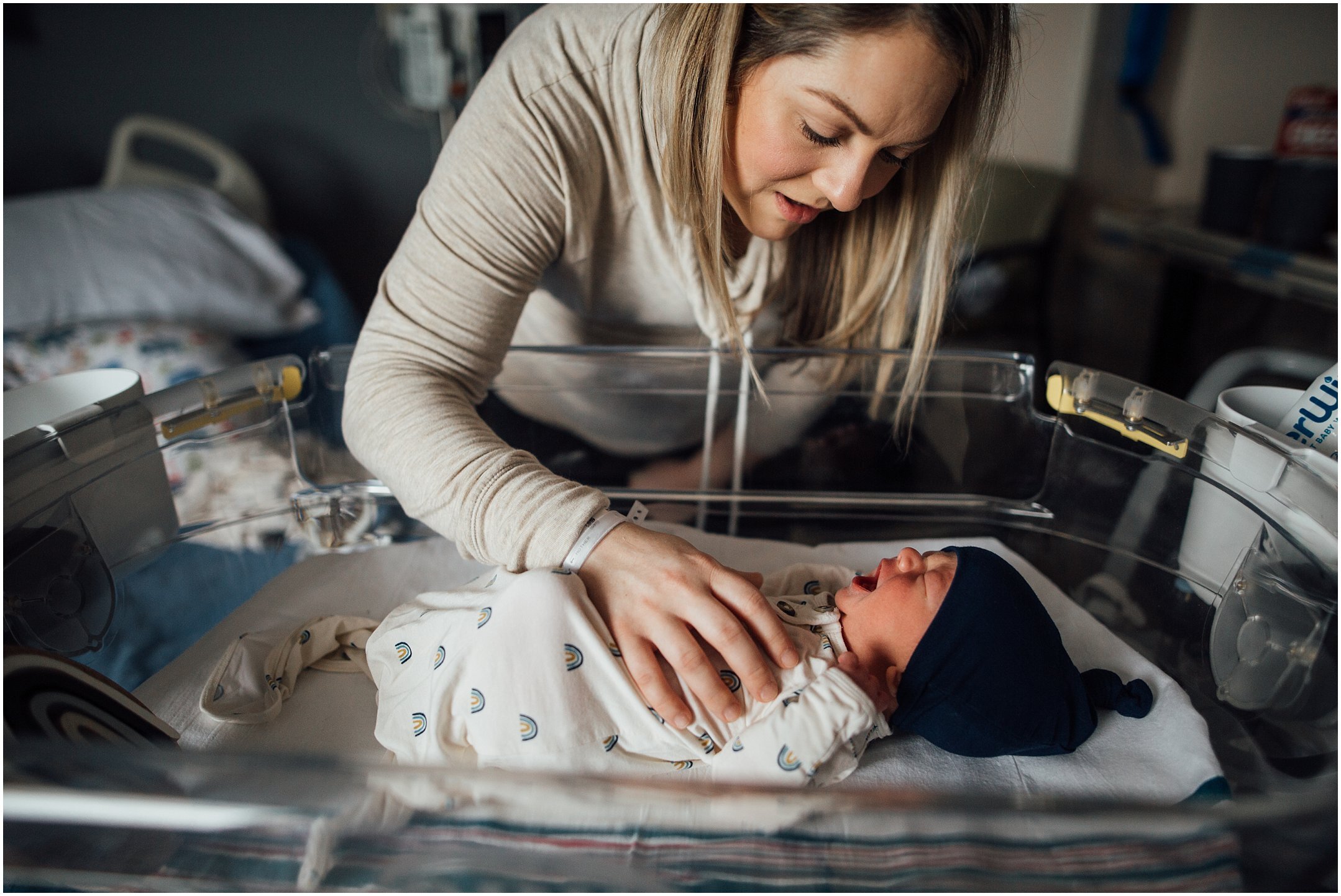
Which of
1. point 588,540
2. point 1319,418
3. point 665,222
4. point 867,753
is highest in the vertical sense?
point 665,222

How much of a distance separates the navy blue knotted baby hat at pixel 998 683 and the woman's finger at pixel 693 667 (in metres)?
0.20

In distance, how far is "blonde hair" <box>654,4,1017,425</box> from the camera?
2.34 feet

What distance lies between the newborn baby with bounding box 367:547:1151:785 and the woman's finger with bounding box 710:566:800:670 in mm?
33

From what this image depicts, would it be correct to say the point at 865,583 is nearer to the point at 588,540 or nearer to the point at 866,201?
the point at 588,540

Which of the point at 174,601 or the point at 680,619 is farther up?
the point at 680,619

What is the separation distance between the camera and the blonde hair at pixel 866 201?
0.71m

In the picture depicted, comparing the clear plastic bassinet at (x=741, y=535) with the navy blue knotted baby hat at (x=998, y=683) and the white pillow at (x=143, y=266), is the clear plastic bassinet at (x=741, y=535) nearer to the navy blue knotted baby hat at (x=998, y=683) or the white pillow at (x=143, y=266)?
the navy blue knotted baby hat at (x=998, y=683)

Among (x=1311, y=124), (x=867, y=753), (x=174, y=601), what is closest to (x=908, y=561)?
(x=867, y=753)

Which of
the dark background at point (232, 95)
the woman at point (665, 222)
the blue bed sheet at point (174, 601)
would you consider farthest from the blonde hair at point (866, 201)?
the dark background at point (232, 95)

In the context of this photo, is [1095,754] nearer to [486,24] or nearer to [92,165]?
[486,24]

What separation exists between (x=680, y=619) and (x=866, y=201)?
562 mm

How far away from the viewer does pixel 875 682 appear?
2.62ft

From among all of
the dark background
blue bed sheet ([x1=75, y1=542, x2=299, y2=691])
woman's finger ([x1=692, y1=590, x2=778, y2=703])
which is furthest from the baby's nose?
the dark background

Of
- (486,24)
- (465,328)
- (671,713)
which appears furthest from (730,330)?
(486,24)
